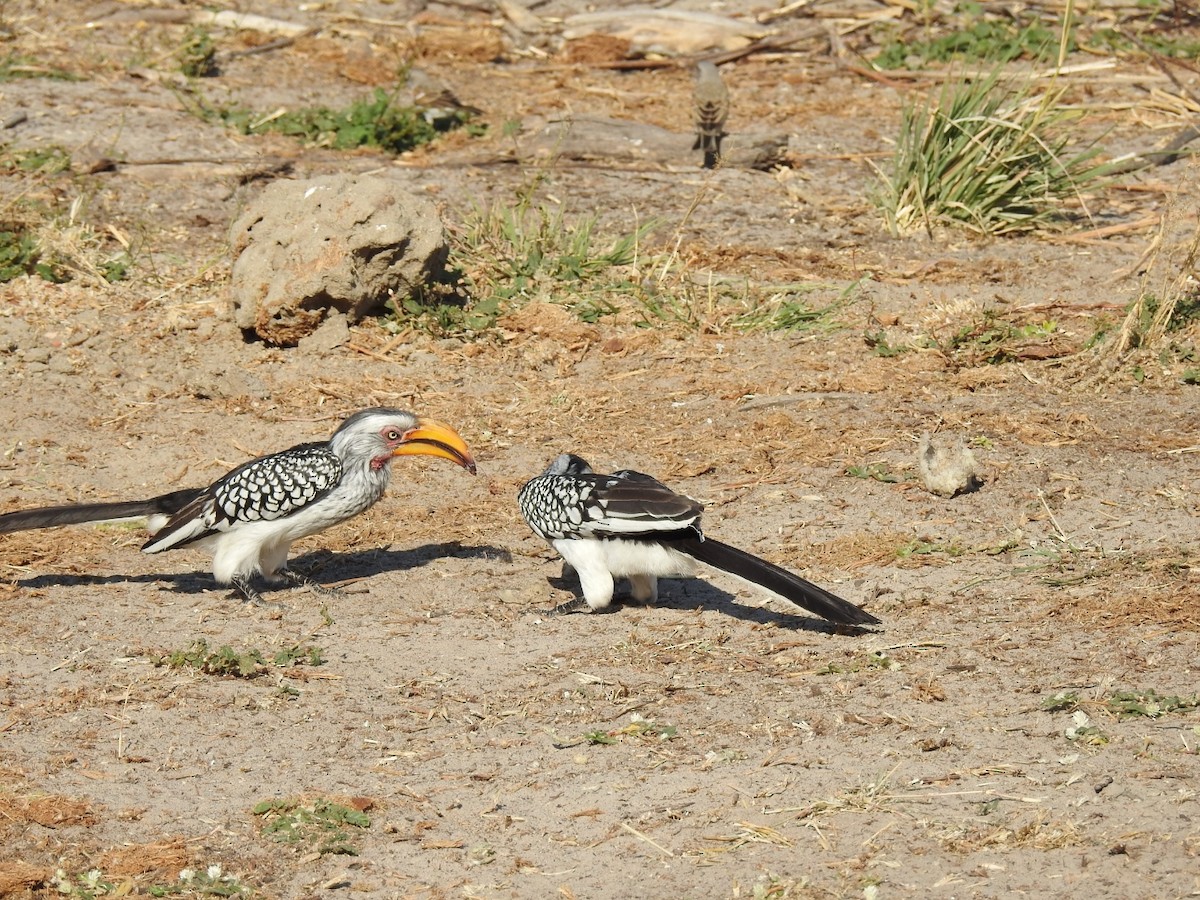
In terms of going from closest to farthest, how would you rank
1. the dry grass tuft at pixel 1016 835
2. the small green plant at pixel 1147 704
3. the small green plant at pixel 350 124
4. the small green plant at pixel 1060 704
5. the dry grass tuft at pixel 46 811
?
the dry grass tuft at pixel 1016 835
the dry grass tuft at pixel 46 811
the small green plant at pixel 1147 704
the small green plant at pixel 1060 704
the small green plant at pixel 350 124

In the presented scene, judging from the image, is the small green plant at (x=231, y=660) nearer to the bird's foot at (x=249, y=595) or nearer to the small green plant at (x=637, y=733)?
the bird's foot at (x=249, y=595)

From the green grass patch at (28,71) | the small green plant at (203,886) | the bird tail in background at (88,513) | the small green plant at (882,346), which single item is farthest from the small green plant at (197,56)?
the small green plant at (203,886)

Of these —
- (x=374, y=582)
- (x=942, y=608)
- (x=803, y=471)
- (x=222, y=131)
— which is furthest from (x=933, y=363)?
(x=222, y=131)

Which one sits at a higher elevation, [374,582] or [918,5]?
[918,5]

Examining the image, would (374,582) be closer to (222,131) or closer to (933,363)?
(933,363)

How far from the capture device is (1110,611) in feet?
19.1

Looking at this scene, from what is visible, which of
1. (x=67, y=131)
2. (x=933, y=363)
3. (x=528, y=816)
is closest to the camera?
(x=528, y=816)

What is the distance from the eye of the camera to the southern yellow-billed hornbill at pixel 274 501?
6.53 metres

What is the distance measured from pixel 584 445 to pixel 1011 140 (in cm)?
457

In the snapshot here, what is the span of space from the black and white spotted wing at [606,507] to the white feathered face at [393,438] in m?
0.52

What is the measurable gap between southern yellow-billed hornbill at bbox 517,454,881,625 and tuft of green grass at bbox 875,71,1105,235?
542 cm

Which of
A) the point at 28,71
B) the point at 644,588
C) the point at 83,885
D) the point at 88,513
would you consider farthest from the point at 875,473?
the point at 28,71

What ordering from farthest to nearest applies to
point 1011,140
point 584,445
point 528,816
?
point 1011,140 < point 584,445 < point 528,816

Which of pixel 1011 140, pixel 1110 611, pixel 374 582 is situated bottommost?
pixel 374 582
